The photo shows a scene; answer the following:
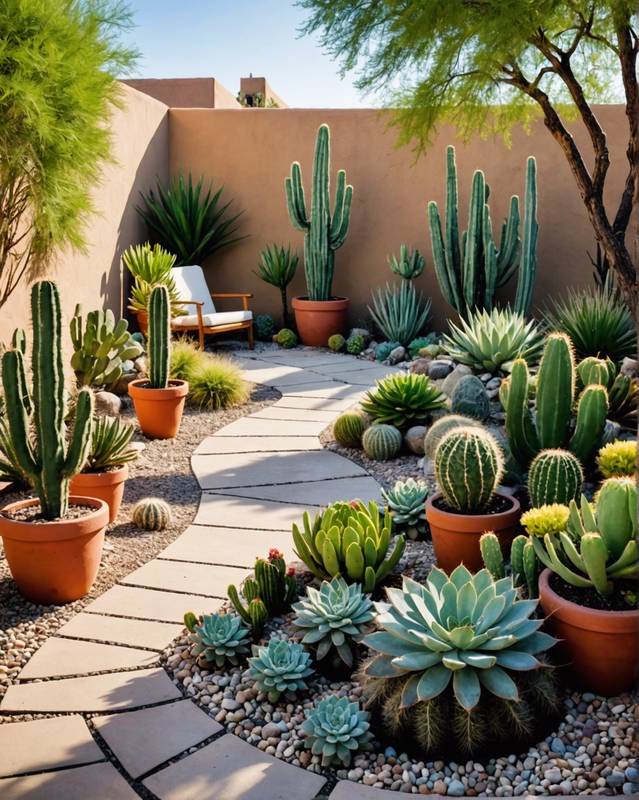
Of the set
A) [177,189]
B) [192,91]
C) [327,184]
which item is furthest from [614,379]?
[192,91]

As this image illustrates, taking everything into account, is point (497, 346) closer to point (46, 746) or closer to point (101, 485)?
point (101, 485)

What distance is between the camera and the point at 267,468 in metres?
4.88

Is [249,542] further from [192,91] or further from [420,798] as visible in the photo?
[192,91]

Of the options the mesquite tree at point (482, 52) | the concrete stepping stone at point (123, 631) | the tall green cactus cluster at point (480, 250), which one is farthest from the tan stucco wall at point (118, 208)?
the concrete stepping stone at point (123, 631)

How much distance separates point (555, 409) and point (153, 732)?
85.7 inches

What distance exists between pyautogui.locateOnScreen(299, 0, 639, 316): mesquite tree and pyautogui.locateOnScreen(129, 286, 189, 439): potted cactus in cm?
218

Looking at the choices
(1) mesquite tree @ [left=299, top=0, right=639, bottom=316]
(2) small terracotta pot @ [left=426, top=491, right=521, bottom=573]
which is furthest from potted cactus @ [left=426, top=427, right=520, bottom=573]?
(1) mesquite tree @ [left=299, top=0, right=639, bottom=316]

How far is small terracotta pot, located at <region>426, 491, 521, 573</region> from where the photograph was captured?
3.17m

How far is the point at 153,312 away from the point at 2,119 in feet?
4.59

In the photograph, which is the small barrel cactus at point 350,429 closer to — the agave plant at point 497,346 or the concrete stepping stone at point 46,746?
the agave plant at point 497,346

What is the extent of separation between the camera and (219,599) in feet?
10.4

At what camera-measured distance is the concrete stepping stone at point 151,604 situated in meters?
3.06

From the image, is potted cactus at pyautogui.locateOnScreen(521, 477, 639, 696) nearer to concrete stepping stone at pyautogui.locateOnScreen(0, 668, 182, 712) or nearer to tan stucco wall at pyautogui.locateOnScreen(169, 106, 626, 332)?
concrete stepping stone at pyautogui.locateOnScreen(0, 668, 182, 712)

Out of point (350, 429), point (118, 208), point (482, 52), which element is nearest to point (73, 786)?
point (350, 429)
